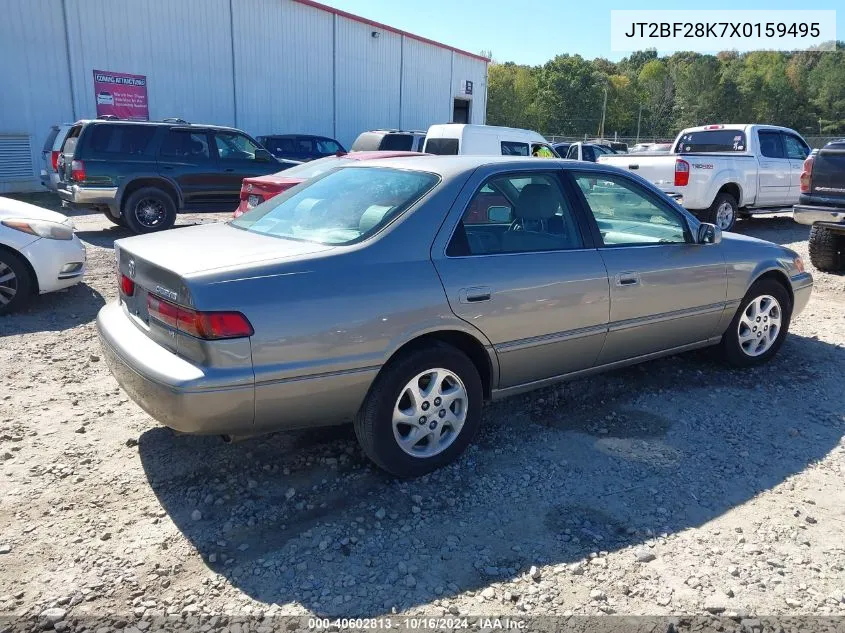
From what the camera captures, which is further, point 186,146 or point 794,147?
point 794,147

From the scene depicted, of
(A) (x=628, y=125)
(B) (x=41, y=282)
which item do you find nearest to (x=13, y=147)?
(B) (x=41, y=282)

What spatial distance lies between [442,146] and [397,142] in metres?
2.42

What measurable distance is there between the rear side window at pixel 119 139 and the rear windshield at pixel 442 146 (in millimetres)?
5151

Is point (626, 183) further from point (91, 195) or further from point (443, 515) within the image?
point (91, 195)

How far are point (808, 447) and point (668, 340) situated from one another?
104cm

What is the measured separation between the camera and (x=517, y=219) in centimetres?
393

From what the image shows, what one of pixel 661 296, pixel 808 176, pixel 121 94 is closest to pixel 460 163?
pixel 661 296

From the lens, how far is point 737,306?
491 cm

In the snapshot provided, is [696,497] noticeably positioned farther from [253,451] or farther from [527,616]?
[253,451]

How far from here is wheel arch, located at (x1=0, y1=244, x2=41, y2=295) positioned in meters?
6.07

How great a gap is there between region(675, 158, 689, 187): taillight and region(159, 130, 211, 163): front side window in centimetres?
809

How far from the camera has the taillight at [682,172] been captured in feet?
36.8

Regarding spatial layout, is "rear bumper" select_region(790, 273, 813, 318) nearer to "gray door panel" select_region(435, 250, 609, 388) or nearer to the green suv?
"gray door panel" select_region(435, 250, 609, 388)

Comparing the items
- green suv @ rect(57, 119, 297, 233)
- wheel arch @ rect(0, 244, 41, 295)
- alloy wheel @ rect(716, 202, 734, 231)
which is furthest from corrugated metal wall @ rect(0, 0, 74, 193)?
alloy wheel @ rect(716, 202, 734, 231)
